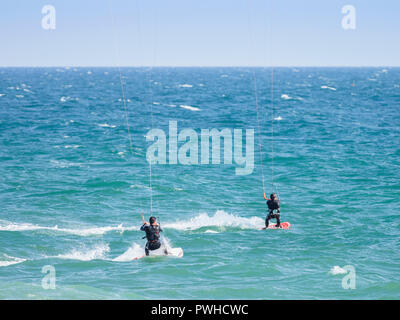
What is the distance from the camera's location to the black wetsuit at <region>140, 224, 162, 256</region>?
20219 millimetres

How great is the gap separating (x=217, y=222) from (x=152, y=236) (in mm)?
6567

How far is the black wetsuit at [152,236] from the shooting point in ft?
66.3

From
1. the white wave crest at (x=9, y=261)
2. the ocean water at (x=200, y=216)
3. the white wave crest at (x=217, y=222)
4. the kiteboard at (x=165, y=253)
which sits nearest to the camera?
the ocean water at (x=200, y=216)

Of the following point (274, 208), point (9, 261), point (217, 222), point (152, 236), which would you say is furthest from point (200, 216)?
point (9, 261)

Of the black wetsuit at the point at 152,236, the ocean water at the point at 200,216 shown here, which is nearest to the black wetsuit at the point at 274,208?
the ocean water at the point at 200,216

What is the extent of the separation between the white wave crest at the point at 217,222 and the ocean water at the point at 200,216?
11cm

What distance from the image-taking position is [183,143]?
168 feet

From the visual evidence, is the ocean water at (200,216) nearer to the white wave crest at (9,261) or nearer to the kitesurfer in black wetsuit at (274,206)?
the white wave crest at (9,261)

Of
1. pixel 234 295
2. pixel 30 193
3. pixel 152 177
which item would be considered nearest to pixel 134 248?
pixel 234 295

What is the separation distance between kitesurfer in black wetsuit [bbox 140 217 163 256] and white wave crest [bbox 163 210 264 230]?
453 cm

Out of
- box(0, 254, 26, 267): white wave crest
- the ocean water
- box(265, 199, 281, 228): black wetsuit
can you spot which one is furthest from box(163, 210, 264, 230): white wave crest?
box(0, 254, 26, 267): white wave crest

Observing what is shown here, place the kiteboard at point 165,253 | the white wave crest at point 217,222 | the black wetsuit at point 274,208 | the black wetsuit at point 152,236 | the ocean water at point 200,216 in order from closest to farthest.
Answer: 1. the ocean water at point 200,216
2. the black wetsuit at point 152,236
3. the kiteboard at point 165,253
4. the black wetsuit at point 274,208
5. the white wave crest at point 217,222

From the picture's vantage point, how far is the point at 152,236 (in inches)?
803

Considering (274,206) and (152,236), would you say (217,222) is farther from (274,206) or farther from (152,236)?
(152,236)
